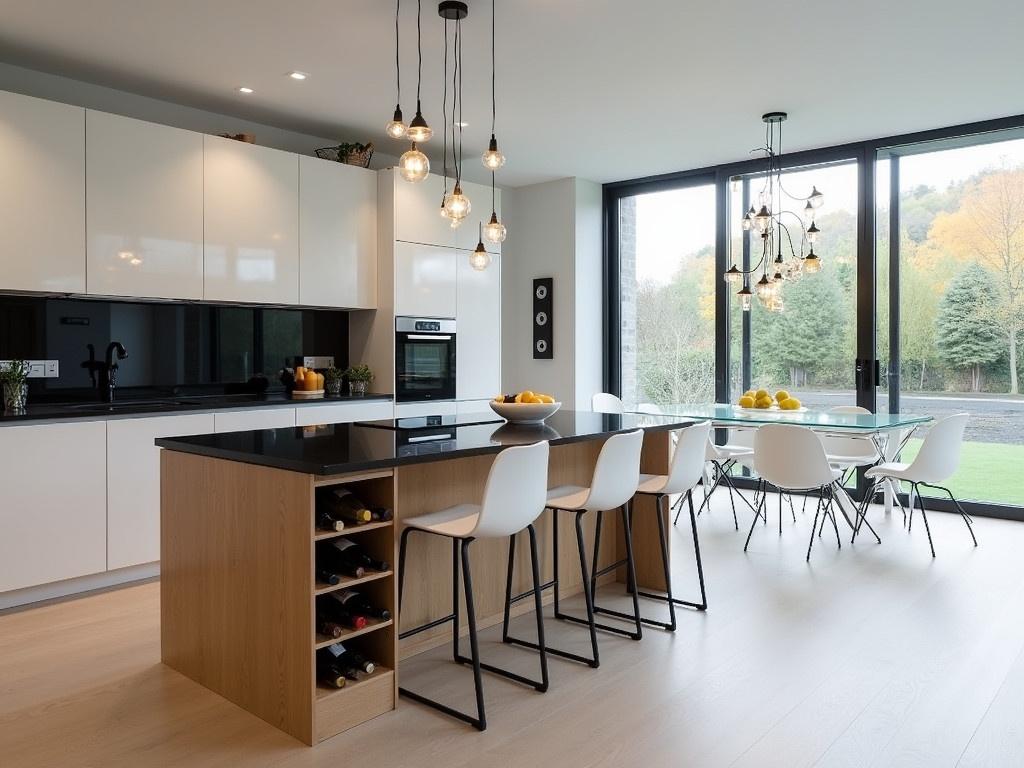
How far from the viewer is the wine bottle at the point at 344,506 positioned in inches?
96.8

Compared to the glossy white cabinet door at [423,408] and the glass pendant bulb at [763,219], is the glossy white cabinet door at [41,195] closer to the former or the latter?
the glossy white cabinet door at [423,408]

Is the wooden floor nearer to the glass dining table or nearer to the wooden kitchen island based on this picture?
the wooden kitchen island

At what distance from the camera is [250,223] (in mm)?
4699

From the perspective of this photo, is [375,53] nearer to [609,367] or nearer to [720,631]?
[720,631]

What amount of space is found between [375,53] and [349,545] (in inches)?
105

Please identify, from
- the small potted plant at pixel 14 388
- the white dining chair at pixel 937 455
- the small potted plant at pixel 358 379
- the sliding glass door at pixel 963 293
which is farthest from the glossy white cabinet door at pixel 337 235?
the sliding glass door at pixel 963 293

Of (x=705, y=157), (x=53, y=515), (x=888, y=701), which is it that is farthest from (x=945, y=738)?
(x=705, y=157)

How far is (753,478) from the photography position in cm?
650

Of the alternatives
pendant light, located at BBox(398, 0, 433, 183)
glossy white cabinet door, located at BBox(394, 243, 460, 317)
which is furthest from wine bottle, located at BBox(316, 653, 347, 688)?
glossy white cabinet door, located at BBox(394, 243, 460, 317)

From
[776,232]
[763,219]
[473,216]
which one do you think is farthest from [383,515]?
[776,232]

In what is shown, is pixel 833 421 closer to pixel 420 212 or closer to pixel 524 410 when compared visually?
pixel 524 410

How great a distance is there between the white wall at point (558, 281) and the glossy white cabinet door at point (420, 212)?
1487mm

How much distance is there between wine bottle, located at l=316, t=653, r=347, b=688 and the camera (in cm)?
243

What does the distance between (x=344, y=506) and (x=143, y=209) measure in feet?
8.48
